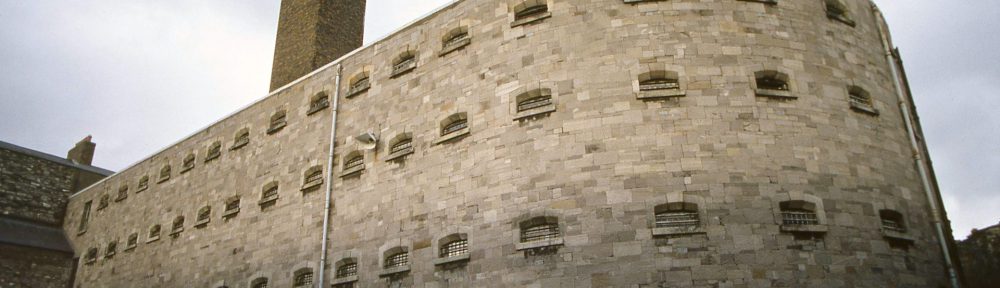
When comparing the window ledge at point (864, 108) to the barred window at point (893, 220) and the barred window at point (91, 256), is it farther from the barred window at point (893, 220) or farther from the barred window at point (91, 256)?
the barred window at point (91, 256)

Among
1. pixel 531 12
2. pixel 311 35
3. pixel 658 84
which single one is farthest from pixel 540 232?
pixel 311 35

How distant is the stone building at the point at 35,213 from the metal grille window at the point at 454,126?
22.0m

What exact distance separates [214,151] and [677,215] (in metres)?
18.1

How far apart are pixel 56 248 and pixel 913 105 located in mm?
33111

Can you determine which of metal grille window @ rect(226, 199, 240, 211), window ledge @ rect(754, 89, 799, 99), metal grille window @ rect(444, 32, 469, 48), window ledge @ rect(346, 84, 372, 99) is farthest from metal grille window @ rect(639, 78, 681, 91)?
metal grille window @ rect(226, 199, 240, 211)

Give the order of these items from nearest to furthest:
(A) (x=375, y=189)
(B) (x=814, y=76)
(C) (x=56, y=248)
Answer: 1. (B) (x=814, y=76)
2. (A) (x=375, y=189)
3. (C) (x=56, y=248)

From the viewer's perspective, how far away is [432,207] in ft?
54.7

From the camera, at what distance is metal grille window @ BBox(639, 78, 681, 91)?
49.9ft

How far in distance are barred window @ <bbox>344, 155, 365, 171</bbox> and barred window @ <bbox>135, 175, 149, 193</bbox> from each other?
13251 mm

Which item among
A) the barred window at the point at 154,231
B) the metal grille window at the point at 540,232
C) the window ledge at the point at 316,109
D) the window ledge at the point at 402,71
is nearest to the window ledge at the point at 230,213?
the window ledge at the point at 316,109

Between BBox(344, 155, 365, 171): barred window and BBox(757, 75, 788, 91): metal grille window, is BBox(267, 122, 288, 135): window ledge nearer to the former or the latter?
BBox(344, 155, 365, 171): barred window

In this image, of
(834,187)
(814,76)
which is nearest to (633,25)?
(814,76)

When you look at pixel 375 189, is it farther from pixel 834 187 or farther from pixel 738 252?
pixel 834 187

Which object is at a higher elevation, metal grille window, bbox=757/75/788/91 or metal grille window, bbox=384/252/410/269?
metal grille window, bbox=757/75/788/91
